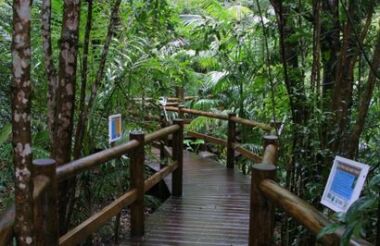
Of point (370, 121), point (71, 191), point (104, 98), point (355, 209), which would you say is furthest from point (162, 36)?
point (355, 209)

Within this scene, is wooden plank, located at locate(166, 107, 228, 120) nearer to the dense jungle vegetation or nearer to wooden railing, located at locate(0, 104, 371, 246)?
the dense jungle vegetation

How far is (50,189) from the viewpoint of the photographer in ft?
6.95

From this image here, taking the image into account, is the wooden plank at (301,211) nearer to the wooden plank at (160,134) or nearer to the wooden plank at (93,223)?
the wooden plank at (93,223)

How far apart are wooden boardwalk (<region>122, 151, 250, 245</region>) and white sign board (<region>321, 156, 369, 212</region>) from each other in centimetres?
197

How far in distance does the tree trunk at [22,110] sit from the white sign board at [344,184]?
106 cm

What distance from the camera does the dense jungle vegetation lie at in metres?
1.50

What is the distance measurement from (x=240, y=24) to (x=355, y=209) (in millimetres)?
3557

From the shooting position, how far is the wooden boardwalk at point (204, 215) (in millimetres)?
3541

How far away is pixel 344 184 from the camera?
5.09 feet

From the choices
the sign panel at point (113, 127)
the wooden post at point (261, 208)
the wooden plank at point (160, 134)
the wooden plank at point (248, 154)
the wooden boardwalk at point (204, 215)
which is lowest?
the wooden boardwalk at point (204, 215)

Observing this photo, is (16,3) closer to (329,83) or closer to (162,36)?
(329,83)

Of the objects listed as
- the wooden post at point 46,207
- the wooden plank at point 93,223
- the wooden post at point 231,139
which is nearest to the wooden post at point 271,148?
the wooden plank at point 93,223

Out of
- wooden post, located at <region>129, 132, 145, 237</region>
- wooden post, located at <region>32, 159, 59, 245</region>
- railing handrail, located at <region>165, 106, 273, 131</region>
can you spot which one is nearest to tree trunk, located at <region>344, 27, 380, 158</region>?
wooden post, located at <region>32, 159, 59, 245</region>

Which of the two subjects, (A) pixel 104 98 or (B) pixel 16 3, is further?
(A) pixel 104 98
